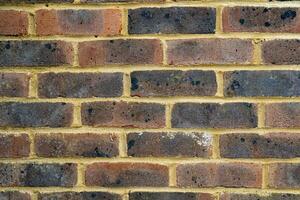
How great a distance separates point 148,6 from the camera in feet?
3.77

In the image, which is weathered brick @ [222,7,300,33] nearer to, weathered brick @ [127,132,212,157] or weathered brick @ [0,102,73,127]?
weathered brick @ [127,132,212,157]

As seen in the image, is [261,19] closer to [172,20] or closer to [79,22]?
[172,20]

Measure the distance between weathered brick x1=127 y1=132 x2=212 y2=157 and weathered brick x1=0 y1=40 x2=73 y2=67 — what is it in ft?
0.99

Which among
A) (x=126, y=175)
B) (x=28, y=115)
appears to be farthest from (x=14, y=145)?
(x=126, y=175)

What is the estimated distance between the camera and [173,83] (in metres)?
1.15

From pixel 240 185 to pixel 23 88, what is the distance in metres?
0.69

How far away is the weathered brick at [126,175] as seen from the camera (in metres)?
1.17

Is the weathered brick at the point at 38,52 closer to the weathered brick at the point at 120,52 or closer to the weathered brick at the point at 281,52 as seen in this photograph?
the weathered brick at the point at 120,52

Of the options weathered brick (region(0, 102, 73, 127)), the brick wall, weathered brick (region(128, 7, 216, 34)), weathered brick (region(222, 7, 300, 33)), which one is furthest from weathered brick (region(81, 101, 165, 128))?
weathered brick (region(222, 7, 300, 33))

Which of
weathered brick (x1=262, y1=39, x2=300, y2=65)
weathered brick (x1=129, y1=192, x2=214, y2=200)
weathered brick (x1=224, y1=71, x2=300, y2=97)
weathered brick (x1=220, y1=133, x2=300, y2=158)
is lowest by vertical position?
weathered brick (x1=129, y1=192, x2=214, y2=200)

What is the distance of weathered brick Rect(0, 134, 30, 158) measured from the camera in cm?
118

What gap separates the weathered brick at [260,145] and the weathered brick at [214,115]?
0.12 ft

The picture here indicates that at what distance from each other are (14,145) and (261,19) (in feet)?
2.62

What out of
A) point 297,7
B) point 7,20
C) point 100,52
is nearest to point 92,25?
point 100,52
